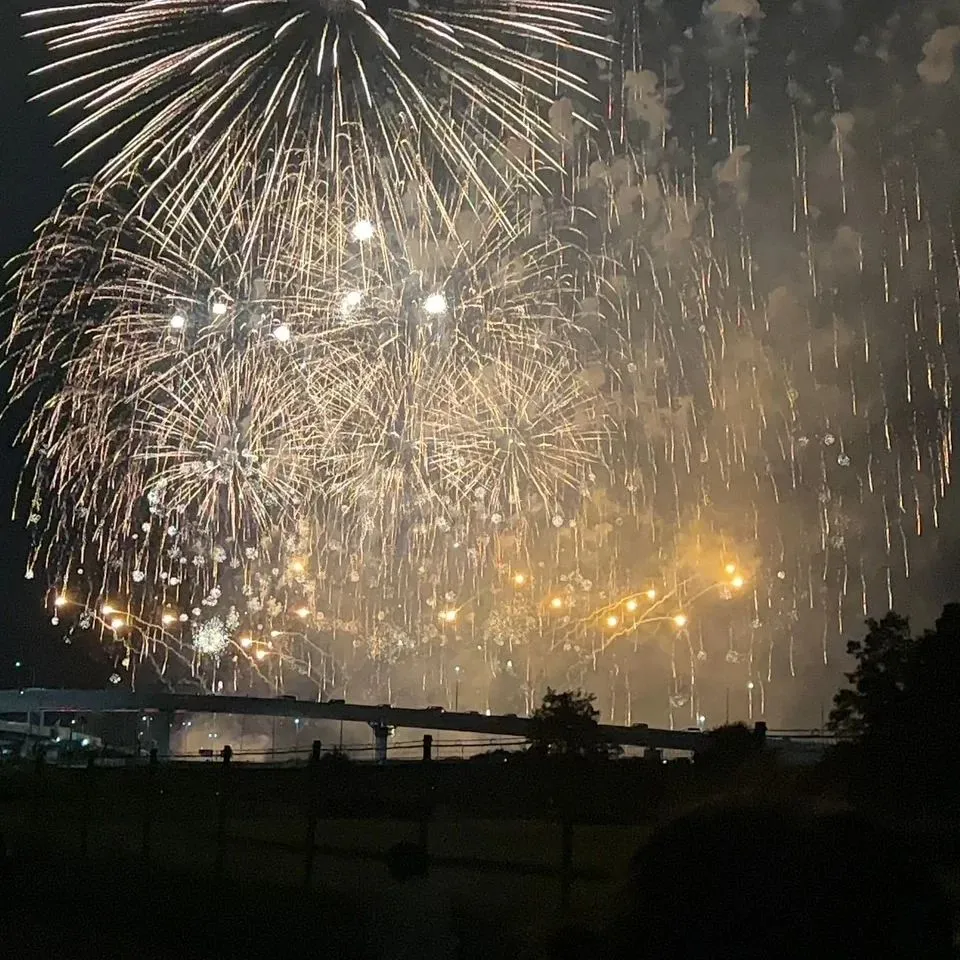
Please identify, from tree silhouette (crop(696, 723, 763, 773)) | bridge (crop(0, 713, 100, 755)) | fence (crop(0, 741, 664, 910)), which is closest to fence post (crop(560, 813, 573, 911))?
fence (crop(0, 741, 664, 910))

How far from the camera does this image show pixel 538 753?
1628cm

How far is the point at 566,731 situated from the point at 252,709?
1941 inches

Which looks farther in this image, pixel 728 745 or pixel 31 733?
pixel 31 733

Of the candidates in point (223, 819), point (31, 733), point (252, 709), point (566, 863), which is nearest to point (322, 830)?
point (223, 819)

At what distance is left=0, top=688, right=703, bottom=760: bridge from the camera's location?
182 feet

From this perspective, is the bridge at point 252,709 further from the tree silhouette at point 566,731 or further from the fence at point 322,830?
the fence at point 322,830

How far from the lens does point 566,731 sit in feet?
62.0

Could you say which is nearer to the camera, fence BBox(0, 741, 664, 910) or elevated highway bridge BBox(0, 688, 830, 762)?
fence BBox(0, 741, 664, 910)

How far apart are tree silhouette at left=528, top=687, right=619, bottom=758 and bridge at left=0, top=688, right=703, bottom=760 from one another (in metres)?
24.1

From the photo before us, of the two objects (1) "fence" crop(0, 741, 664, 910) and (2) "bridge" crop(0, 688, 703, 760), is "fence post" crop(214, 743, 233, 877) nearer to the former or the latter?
(1) "fence" crop(0, 741, 664, 910)

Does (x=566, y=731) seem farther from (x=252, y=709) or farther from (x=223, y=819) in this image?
(x=252, y=709)

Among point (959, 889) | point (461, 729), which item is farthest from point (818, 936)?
point (461, 729)

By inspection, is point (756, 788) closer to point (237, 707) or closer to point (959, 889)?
point (959, 889)

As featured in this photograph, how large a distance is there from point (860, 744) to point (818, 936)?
24.5ft
